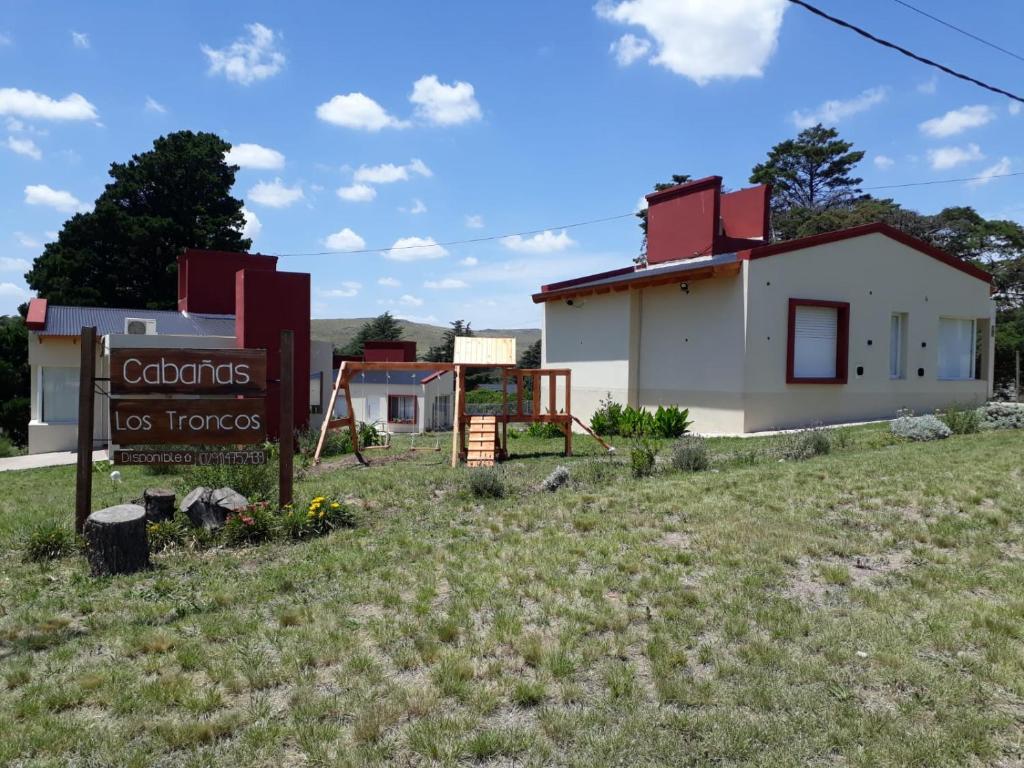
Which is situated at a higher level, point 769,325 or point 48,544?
point 769,325

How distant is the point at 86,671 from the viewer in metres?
4.00

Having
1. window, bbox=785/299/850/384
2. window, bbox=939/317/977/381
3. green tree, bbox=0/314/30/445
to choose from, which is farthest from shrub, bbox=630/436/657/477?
green tree, bbox=0/314/30/445

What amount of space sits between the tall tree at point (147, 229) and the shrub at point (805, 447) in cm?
3536

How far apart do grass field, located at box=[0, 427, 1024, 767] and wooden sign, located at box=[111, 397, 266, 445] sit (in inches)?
49.0

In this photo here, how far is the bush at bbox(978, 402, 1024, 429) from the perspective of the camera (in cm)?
1398

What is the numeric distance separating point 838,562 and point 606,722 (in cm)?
309

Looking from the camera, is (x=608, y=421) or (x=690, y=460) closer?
(x=690, y=460)

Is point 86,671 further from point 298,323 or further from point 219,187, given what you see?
point 219,187

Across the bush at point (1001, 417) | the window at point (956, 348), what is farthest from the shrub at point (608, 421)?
the window at point (956, 348)

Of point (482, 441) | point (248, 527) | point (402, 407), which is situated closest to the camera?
point (248, 527)

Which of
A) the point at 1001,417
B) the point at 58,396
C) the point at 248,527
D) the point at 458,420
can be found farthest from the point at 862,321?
the point at 58,396

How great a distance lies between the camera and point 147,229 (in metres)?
39.5

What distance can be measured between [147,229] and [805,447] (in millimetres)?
38007

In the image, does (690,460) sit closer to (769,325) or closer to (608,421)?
(769,325)
